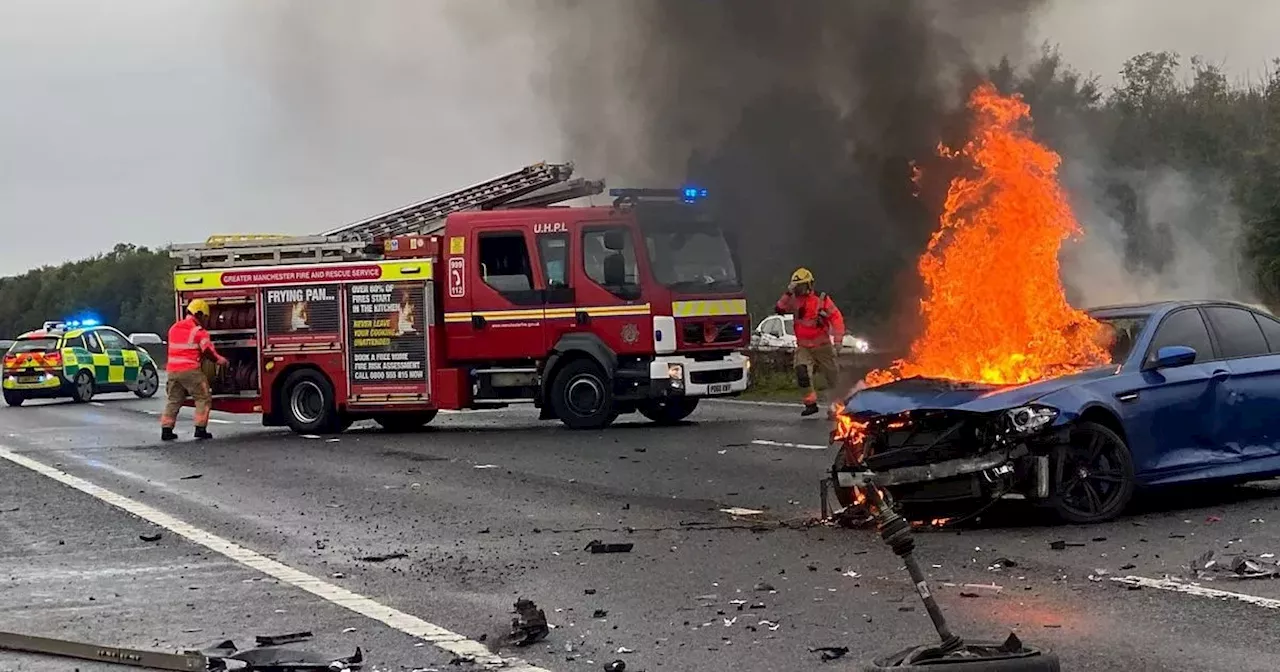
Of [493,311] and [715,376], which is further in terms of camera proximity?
[493,311]

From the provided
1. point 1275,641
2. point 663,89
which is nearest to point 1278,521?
point 1275,641

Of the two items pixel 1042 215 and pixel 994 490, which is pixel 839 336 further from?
pixel 994 490

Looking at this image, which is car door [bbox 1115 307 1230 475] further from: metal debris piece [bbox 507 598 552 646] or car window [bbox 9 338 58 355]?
car window [bbox 9 338 58 355]

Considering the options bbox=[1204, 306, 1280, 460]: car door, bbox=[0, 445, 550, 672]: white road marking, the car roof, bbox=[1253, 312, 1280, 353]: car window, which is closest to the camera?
bbox=[0, 445, 550, 672]: white road marking

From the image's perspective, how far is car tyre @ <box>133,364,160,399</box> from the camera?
3256 cm

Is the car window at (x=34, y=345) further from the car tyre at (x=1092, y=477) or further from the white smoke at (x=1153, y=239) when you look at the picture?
the car tyre at (x=1092, y=477)

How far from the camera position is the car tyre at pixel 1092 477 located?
8547 mm

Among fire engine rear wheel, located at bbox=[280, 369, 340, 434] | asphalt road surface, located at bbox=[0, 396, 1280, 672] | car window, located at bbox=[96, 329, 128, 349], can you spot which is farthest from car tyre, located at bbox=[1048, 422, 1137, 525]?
car window, located at bbox=[96, 329, 128, 349]

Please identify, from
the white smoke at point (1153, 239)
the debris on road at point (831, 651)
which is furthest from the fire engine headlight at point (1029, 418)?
the white smoke at point (1153, 239)

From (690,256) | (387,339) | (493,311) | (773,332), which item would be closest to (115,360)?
(387,339)

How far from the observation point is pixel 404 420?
1981cm

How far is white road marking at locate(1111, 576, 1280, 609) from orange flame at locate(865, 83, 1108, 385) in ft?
6.73

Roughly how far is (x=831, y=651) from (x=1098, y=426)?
3473 millimetres

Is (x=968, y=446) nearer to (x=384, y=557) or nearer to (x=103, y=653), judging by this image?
(x=384, y=557)
